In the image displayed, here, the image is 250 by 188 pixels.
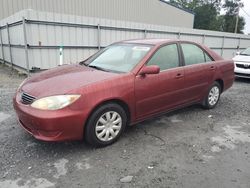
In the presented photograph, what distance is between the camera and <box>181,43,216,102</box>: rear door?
14.4ft

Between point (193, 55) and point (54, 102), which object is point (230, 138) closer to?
point (193, 55)

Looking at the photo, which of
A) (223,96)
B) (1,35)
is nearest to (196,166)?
(223,96)

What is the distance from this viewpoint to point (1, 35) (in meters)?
11.0

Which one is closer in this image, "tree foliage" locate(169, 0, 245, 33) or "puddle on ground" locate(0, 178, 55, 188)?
"puddle on ground" locate(0, 178, 55, 188)

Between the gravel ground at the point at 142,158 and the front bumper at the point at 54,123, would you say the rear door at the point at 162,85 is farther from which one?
the front bumper at the point at 54,123

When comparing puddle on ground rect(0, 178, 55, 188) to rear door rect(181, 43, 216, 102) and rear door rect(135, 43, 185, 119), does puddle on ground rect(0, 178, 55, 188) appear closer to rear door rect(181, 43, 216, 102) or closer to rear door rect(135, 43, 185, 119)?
rear door rect(135, 43, 185, 119)

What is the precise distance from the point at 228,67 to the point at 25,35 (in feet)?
20.5

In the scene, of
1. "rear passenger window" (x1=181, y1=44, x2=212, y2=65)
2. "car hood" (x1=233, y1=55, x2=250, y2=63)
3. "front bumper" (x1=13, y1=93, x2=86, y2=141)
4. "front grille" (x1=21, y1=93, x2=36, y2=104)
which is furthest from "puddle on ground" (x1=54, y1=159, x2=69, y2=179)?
"car hood" (x1=233, y1=55, x2=250, y2=63)

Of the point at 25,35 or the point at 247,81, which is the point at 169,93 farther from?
the point at 247,81

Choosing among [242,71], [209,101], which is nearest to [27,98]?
[209,101]

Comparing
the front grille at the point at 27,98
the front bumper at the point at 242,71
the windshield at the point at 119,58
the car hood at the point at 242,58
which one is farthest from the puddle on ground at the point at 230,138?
the car hood at the point at 242,58

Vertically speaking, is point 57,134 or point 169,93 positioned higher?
point 169,93

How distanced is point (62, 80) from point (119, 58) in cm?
115

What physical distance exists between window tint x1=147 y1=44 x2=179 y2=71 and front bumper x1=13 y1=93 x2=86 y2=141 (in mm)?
1556
